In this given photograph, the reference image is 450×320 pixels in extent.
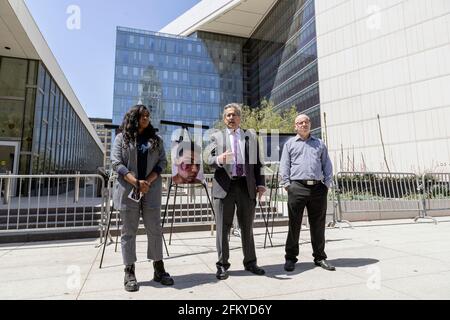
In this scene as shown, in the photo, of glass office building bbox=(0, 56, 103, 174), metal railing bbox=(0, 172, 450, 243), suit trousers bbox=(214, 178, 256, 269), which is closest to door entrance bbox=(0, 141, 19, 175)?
glass office building bbox=(0, 56, 103, 174)

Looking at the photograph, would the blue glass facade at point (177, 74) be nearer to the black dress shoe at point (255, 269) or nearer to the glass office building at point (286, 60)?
the glass office building at point (286, 60)

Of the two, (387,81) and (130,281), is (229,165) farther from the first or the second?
(387,81)

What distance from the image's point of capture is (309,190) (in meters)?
4.13

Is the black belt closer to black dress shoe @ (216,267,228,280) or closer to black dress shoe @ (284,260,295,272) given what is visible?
black dress shoe @ (284,260,295,272)

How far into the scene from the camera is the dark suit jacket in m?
3.85

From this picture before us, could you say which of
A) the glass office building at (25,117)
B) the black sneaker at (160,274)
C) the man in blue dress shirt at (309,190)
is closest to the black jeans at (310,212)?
the man in blue dress shirt at (309,190)

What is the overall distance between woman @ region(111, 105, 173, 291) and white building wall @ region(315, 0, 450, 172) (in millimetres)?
19919

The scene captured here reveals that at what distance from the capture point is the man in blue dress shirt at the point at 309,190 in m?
4.13

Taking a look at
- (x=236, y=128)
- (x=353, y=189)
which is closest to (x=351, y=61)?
A: (x=353, y=189)

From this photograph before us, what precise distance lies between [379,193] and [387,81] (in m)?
24.3

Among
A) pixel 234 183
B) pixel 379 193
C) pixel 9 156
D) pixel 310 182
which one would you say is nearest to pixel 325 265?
pixel 310 182

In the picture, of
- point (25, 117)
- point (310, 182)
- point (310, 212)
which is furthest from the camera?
point (25, 117)

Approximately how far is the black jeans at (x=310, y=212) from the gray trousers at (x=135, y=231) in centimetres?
177

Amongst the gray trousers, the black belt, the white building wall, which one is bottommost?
the gray trousers
